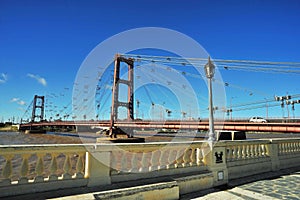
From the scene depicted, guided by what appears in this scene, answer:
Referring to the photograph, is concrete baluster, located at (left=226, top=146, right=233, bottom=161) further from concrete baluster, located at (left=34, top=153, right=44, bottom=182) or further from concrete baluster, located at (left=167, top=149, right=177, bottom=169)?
concrete baluster, located at (left=34, top=153, right=44, bottom=182)

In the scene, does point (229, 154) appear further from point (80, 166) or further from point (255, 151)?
point (80, 166)

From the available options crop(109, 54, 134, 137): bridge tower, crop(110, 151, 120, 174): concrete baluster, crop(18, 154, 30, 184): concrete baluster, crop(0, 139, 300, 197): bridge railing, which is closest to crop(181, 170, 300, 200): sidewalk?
crop(0, 139, 300, 197): bridge railing

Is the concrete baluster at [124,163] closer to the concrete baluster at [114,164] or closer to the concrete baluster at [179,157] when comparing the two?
the concrete baluster at [114,164]

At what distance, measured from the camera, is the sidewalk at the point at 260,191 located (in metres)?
4.13

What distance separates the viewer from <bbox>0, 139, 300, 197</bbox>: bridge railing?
325 centimetres

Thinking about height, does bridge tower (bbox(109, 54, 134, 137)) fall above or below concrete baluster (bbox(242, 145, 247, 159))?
above

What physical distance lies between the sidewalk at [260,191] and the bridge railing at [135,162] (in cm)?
28

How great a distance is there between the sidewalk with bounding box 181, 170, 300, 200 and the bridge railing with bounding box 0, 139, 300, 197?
282 millimetres

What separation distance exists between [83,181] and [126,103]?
32888 millimetres

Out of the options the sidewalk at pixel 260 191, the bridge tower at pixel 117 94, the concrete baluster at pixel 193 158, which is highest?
the bridge tower at pixel 117 94

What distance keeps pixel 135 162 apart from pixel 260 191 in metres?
2.60

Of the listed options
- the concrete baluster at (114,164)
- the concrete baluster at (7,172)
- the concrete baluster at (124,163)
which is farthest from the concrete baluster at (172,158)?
the concrete baluster at (7,172)

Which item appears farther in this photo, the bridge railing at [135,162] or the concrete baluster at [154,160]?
the concrete baluster at [154,160]

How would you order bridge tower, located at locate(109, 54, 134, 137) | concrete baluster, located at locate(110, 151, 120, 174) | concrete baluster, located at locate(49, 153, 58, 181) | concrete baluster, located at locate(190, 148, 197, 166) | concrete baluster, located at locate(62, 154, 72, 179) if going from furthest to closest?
bridge tower, located at locate(109, 54, 134, 137), concrete baluster, located at locate(190, 148, 197, 166), concrete baluster, located at locate(110, 151, 120, 174), concrete baluster, located at locate(62, 154, 72, 179), concrete baluster, located at locate(49, 153, 58, 181)
